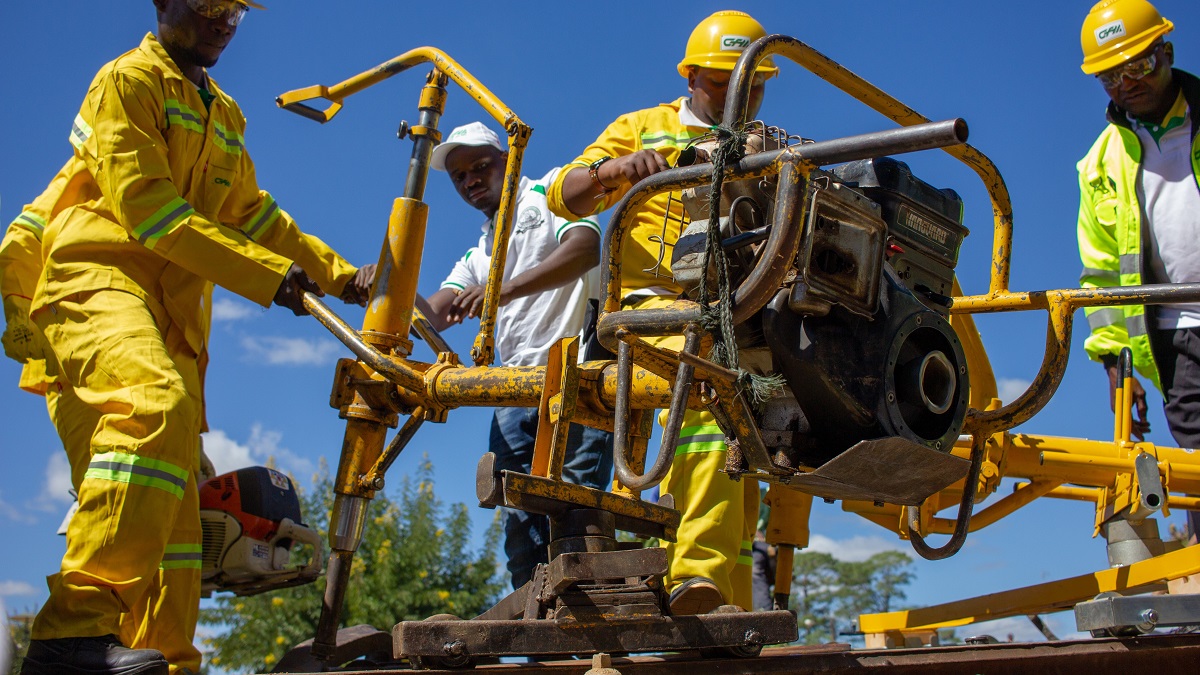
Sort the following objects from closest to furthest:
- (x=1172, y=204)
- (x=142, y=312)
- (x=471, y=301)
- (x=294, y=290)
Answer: (x=142, y=312) < (x=294, y=290) < (x=471, y=301) < (x=1172, y=204)

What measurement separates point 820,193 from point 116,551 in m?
2.00

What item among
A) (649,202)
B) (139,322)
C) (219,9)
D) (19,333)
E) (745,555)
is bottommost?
(745,555)

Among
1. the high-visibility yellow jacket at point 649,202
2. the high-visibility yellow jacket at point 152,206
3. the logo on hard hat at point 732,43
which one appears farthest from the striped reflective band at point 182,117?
the logo on hard hat at point 732,43

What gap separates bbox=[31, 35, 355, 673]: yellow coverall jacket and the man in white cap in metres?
1.02

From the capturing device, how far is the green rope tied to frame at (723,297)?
2.34 metres

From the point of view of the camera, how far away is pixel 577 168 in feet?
11.9

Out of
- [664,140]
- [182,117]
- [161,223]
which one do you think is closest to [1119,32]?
[664,140]

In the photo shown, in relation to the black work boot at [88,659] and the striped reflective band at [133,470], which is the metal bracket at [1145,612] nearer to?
the black work boot at [88,659]

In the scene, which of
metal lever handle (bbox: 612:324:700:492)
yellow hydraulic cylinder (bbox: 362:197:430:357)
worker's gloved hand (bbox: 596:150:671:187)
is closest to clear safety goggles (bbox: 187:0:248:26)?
yellow hydraulic cylinder (bbox: 362:197:430:357)

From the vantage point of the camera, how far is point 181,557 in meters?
3.45

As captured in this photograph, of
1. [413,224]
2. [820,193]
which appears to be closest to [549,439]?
[820,193]

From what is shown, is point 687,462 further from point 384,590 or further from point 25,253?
point 384,590

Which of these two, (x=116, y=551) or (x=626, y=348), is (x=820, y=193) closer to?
(x=626, y=348)

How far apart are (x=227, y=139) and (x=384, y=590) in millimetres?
6868
